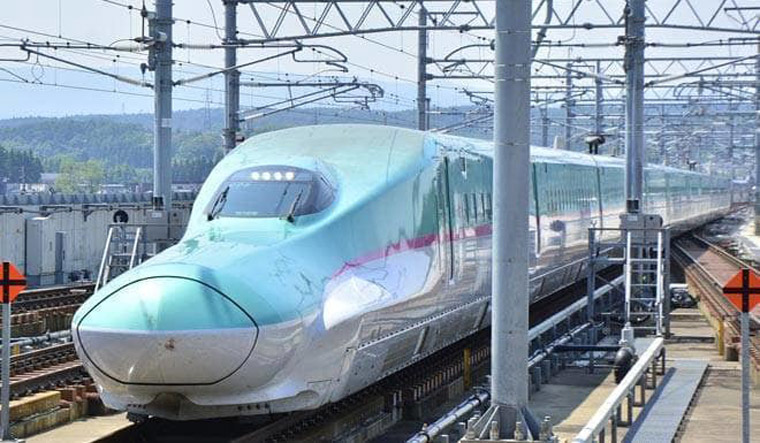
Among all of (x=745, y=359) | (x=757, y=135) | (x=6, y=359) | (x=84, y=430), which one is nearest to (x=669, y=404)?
(x=745, y=359)

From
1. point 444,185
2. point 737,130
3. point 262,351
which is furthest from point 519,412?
point 737,130

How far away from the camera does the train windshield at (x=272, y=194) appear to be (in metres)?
13.0

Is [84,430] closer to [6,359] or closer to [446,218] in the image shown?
[6,359]

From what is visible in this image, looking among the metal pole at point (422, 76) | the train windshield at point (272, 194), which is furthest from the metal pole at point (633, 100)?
the train windshield at point (272, 194)

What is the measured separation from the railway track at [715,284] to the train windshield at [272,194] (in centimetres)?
833

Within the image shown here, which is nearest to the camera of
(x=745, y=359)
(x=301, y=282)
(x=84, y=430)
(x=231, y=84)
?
(x=745, y=359)

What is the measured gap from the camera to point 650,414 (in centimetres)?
1455

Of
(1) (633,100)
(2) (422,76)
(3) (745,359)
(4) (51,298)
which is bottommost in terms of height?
(4) (51,298)

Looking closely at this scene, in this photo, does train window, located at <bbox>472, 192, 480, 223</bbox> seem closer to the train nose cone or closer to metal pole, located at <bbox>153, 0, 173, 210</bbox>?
the train nose cone

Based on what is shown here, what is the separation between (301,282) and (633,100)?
16.4 m

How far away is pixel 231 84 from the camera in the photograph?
33531 millimetres

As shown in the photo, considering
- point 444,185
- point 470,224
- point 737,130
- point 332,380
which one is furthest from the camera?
point 737,130

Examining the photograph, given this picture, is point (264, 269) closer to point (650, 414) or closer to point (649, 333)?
point (650, 414)

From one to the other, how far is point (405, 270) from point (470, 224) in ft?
10.7
